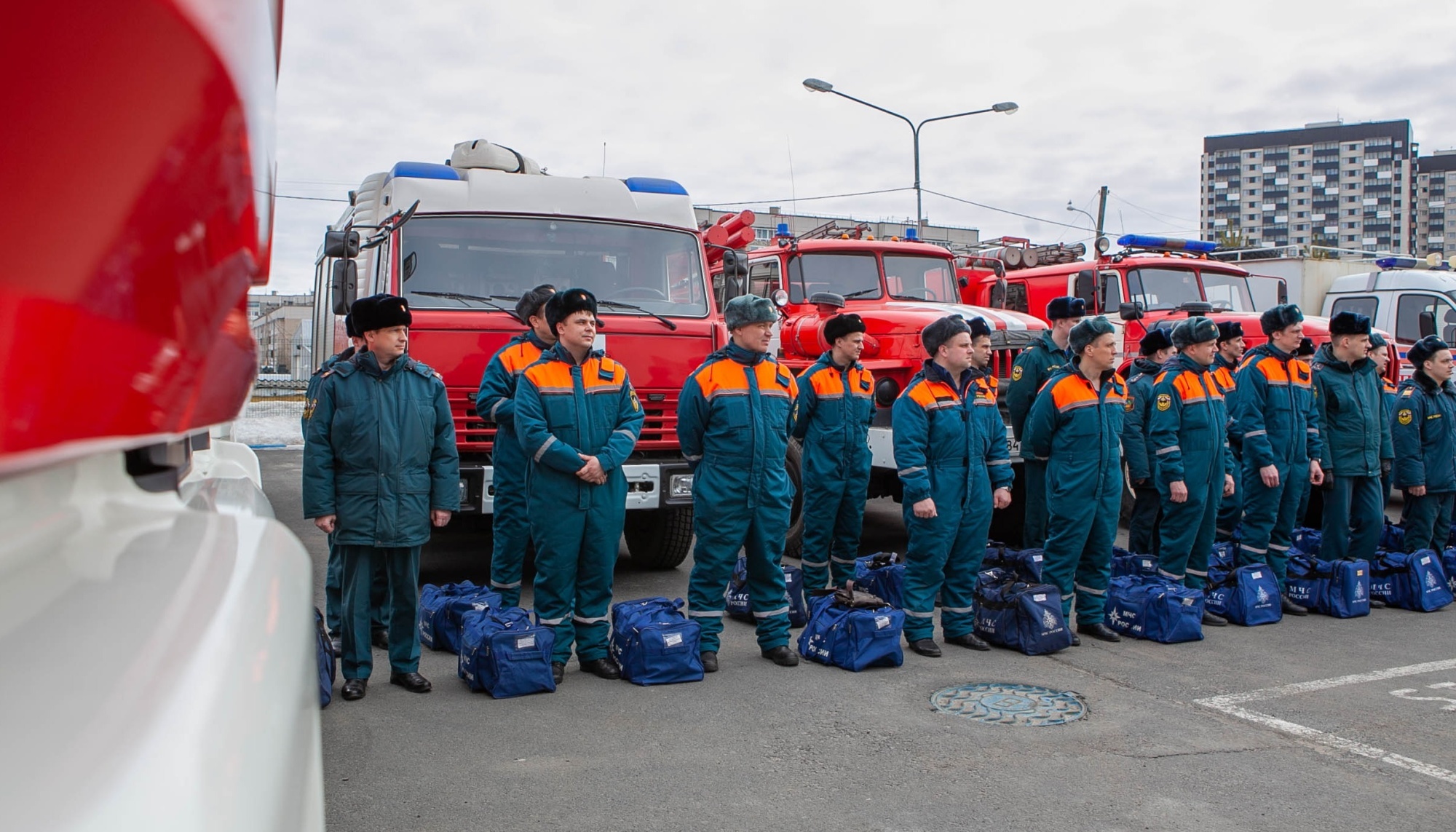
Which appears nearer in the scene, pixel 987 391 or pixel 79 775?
pixel 79 775

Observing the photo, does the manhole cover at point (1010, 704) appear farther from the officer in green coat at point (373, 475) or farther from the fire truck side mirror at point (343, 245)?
the fire truck side mirror at point (343, 245)

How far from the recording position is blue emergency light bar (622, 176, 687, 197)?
8.87 meters

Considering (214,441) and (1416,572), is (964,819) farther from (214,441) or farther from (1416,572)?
(1416,572)

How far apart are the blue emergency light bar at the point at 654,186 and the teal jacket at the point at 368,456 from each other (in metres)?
3.71

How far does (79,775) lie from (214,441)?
95.6 inches

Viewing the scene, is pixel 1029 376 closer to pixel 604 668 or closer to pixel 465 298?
pixel 465 298

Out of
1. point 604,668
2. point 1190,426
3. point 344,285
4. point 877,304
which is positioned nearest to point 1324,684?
point 1190,426

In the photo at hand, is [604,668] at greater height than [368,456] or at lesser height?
lesser

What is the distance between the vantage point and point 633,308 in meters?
8.20

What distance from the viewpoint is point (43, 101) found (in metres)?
0.41

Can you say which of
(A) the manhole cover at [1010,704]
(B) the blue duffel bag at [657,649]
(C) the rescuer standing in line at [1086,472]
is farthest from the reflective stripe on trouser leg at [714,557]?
(C) the rescuer standing in line at [1086,472]

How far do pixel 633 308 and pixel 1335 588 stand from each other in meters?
5.09

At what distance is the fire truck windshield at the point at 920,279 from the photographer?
1116 centimetres

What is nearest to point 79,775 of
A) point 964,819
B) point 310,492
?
point 964,819
